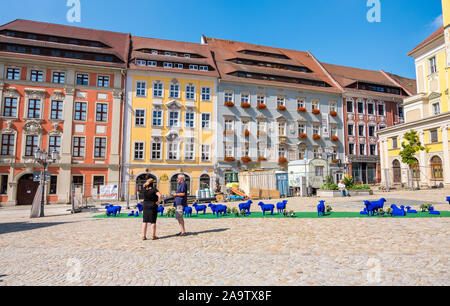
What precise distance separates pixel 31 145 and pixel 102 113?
273 inches

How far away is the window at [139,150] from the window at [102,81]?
6.80 meters

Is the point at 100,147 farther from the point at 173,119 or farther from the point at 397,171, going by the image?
the point at 397,171

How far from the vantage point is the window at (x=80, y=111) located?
27719mm

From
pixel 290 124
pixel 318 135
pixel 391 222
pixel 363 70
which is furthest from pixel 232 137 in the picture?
pixel 363 70

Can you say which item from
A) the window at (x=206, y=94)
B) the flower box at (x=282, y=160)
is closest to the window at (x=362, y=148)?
the flower box at (x=282, y=160)

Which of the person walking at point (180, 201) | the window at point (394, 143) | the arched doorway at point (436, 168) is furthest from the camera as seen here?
the window at point (394, 143)

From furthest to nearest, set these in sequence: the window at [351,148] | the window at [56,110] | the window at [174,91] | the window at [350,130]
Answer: the window at [350,130] < the window at [351,148] < the window at [174,91] < the window at [56,110]

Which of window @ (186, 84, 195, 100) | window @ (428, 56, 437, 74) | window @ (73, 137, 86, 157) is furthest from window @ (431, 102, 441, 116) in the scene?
window @ (73, 137, 86, 157)

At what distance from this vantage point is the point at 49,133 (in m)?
26.7

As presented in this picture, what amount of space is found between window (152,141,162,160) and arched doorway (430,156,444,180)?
2696 centimetres

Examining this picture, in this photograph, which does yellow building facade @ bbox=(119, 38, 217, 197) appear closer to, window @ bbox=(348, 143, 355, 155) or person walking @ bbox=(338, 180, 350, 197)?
person walking @ bbox=(338, 180, 350, 197)

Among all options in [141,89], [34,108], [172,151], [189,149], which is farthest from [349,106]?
[34,108]

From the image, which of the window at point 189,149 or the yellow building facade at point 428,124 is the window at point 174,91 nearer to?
the window at point 189,149
